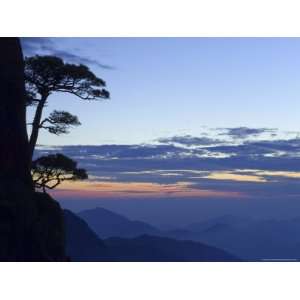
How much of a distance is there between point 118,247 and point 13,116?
47719 millimetres

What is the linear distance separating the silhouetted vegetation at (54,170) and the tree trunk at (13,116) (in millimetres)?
2201

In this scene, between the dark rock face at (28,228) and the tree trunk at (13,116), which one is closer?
the dark rock face at (28,228)

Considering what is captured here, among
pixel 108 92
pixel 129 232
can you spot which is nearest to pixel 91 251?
pixel 129 232

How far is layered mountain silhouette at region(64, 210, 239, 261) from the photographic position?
57.1 m

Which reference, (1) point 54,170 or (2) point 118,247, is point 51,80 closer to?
(1) point 54,170

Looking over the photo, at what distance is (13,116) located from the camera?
538 inches

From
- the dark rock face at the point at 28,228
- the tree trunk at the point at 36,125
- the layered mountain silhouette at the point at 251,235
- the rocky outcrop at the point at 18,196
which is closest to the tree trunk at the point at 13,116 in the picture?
the rocky outcrop at the point at 18,196

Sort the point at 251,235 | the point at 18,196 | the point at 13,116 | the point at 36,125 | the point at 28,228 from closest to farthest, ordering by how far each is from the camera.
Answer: the point at 18,196 < the point at 28,228 < the point at 13,116 < the point at 36,125 < the point at 251,235

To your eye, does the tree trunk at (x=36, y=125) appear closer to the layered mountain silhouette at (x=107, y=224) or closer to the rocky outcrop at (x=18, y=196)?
the rocky outcrop at (x=18, y=196)

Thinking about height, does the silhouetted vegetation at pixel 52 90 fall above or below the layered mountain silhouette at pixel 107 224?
above

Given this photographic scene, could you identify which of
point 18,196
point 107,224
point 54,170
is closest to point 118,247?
point 107,224

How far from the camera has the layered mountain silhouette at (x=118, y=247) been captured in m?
57.1
